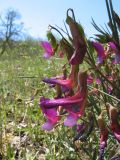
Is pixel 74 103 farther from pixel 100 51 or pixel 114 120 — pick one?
pixel 100 51

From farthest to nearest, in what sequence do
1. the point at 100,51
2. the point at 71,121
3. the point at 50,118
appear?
the point at 100,51
the point at 50,118
the point at 71,121

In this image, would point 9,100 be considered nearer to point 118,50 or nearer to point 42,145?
point 42,145

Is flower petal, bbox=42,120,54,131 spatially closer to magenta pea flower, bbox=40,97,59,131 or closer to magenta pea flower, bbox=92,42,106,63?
magenta pea flower, bbox=40,97,59,131

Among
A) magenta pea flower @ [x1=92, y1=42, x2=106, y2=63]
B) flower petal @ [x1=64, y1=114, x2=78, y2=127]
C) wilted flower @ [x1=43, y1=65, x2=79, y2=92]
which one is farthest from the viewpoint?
magenta pea flower @ [x1=92, y1=42, x2=106, y2=63]

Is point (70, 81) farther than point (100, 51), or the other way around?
point (100, 51)

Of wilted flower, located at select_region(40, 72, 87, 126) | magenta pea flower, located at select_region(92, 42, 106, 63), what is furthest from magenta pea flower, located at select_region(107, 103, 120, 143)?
magenta pea flower, located at select_region(92, 42, 106, 63)

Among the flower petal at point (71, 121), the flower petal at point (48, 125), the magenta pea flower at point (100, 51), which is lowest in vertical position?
the flower petal at point (48, 125)

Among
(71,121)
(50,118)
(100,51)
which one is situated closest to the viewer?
(71,121)

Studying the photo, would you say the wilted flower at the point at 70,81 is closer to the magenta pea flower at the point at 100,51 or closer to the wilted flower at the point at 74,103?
the wilted flower at the point at 74,103

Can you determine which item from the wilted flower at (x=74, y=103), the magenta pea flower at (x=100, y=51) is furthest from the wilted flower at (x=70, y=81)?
the magenta pea flower at (x=100, y=51)

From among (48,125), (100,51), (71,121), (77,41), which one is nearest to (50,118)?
(48,125)

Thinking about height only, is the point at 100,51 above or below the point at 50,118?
above

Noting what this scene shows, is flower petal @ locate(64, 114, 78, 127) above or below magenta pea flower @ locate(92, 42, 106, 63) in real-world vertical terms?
below

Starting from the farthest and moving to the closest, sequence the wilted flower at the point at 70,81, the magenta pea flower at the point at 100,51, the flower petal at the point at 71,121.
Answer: the magenta pea flower at the point at 100,51, the wilted flower at the point at 70,81, the flower petal at the point at 71,121
